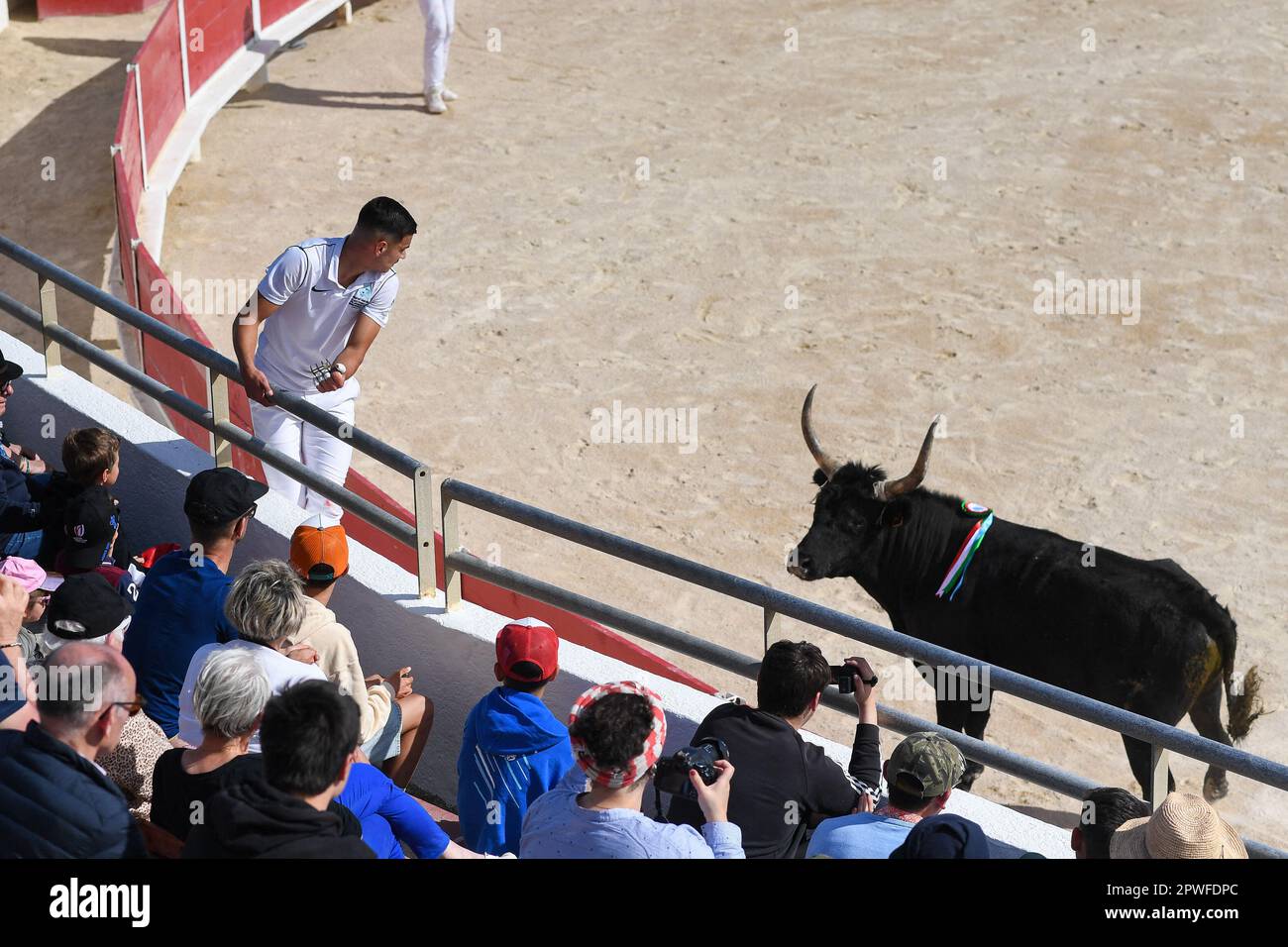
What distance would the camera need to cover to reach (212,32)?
14.4 meters

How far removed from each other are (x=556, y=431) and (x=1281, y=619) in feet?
14.2

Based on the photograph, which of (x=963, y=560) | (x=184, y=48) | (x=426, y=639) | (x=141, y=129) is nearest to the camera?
(x=426, y=639)

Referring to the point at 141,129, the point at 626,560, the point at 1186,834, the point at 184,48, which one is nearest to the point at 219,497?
the point at 626,560

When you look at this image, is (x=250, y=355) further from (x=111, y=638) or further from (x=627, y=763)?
(x=627, y=763)

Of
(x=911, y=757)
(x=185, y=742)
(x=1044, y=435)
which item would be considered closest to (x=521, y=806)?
(x=185, y=742)

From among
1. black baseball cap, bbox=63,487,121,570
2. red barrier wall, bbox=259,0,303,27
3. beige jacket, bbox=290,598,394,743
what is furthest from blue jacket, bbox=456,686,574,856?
red barrier wall, bbox=259,0,303,27

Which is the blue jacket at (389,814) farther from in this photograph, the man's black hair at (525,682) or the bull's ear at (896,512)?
the bull's ear at (896,512)

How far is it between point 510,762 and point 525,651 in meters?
0.30

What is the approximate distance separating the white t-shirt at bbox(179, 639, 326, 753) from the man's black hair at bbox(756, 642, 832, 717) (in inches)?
44.3

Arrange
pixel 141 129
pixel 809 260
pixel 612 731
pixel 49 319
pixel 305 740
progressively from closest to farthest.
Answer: pixel 305 740 → pixel 612 731 → pixel 49 319 → pixel 809 260 → pixel 141 129

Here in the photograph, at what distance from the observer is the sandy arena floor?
920 centimetres

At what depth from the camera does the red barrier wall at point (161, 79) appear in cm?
1268
